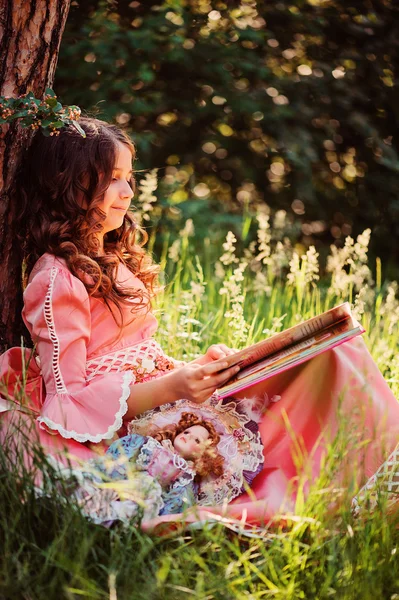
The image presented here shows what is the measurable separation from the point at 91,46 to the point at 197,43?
72 centimetres

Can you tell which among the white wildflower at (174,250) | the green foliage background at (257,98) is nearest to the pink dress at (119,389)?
the white wildflower at (174,250)

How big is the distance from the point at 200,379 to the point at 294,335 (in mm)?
280

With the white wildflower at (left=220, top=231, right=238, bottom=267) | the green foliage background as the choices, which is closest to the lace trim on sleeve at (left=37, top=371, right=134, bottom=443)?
the white wildflower at (left=220, top=231, right=238, bottom=267)

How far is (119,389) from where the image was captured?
2.11 meters

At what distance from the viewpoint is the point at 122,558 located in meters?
1.60

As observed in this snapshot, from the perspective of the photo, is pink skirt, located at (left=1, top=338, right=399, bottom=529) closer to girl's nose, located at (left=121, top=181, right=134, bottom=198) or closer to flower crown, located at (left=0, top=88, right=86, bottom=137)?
girl's nose, located at (left=121, top=181, right=134, bottom=198)

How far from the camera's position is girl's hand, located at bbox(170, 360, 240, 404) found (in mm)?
2023

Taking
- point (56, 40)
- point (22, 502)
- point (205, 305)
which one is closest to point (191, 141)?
point (205, 305)

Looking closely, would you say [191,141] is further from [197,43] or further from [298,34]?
[298,34]

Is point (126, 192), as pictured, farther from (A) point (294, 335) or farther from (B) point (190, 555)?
(B) point (190, 555)

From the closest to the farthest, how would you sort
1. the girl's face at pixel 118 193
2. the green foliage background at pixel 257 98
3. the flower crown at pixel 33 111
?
1. the flower crown at pixel 33 111
2. the girl's face at pixel 118 193
3. the green foliage background at pixel 257 98

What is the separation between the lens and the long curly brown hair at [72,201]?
2.28 metres

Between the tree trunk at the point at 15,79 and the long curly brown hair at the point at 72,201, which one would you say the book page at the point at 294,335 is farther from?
→ the tree trunk at the point at 15,79

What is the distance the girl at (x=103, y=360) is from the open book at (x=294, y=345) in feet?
0.23
